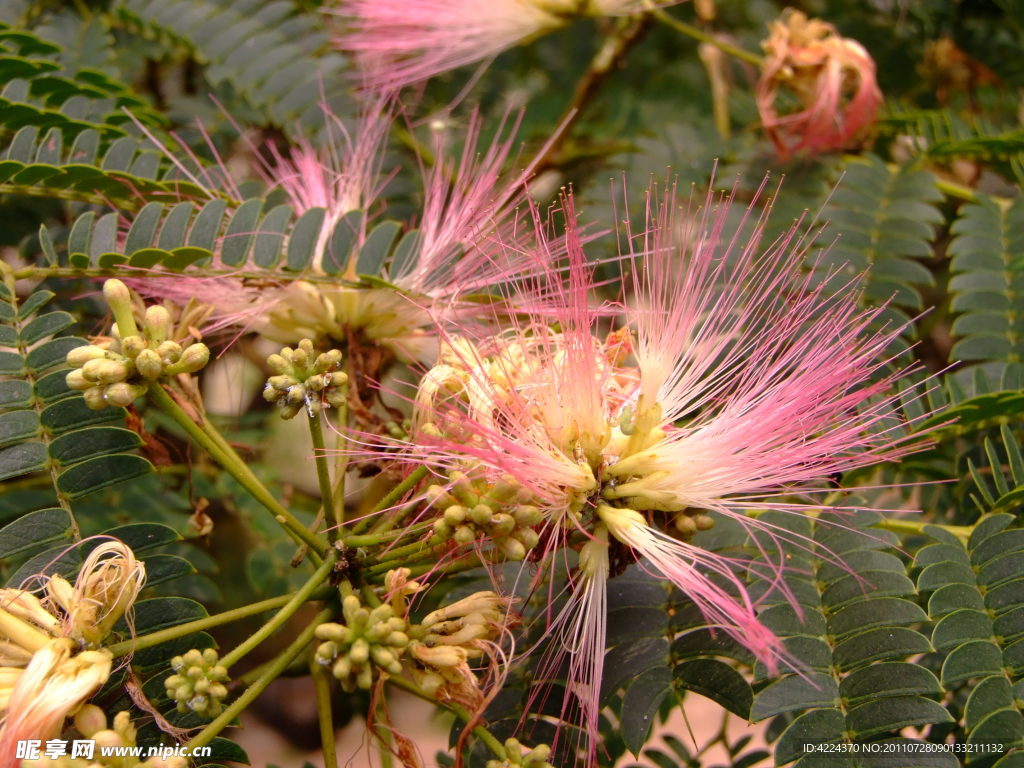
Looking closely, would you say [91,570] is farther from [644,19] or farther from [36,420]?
[644,19]

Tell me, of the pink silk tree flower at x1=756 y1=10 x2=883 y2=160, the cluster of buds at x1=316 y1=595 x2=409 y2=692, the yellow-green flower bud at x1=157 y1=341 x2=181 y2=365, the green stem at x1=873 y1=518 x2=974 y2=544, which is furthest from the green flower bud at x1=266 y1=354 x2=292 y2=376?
the pink silk tree flower at x1=756 y1=10 x2=883 y2=160

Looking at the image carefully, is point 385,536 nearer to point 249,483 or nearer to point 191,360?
point 249,483

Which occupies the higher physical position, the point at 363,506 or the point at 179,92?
the point at 179,92

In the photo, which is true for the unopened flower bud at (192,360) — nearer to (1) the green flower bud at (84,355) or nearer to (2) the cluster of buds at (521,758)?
(1) the green flower bud at (84,355)

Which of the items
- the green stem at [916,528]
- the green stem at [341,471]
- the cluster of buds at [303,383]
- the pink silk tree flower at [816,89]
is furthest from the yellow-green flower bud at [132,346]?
the pink silk tree flower at [816,89]

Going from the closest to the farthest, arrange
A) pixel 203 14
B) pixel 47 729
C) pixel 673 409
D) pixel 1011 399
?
pixel 47 729, pixel 673 409, pixel 1011 399, pixel 203 14


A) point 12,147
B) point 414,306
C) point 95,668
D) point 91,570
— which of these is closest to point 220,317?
point 414,306

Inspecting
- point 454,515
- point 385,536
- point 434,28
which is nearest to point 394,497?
point 385,536
